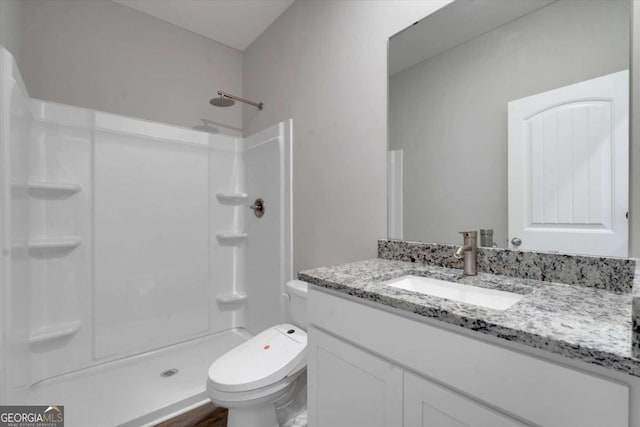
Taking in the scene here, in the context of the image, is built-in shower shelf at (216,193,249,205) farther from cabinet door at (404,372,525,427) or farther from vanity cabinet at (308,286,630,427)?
cabinet door at (404,372,525,427)

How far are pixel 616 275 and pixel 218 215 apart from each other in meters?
2.28

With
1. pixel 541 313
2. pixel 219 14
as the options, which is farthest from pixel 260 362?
pixel 219 14

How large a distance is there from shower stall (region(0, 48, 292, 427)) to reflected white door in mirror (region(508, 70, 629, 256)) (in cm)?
130

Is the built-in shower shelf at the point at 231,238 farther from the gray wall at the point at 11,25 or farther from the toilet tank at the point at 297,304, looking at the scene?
the gray wall at the point at 11,25

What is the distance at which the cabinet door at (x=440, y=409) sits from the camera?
1.93 ft

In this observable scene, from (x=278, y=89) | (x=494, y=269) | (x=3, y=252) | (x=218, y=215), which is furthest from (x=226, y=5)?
(x=494, y=269)

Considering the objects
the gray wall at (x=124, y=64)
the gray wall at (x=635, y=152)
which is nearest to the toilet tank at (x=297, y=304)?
the gray wall at (x=635, y=152)

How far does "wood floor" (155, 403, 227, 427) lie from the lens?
1463 millimetres

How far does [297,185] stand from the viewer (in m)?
1.88

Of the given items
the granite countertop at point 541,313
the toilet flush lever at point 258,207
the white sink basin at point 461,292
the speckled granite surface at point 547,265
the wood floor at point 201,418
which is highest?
the toilet flush lever at point 258,207

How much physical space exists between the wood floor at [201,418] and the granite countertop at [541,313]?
109 cm

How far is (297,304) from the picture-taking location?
1581 mm

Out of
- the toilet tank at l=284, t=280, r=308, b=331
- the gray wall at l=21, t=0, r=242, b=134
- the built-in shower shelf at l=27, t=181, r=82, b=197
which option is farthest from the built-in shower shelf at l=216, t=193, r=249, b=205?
the toilet tank at l=284, t=280, r=308, b=331

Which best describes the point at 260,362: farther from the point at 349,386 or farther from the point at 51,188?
the point at 51,188
